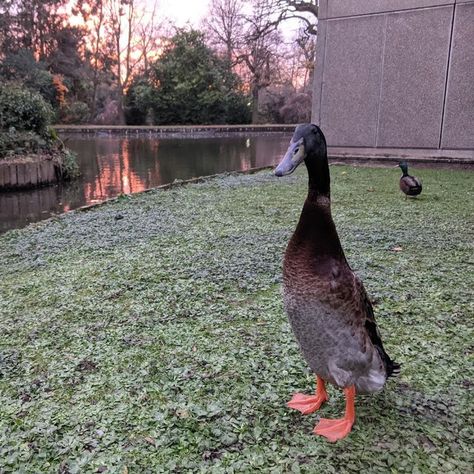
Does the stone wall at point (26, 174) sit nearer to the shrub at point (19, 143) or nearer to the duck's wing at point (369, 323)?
the shrub at point (19, 143)

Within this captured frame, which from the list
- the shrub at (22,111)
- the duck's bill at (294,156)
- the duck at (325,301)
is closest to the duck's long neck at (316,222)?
the duck at (325,301)

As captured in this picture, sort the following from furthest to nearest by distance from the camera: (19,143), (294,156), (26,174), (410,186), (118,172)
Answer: (118,172)
(19,143)
(26,174)
(410,186)
(294,156)

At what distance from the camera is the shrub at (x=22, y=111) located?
10.3 metres

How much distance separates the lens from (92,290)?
3379mm

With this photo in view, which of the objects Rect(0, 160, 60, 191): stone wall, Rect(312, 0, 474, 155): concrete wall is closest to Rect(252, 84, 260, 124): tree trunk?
Rect(312, 0, 474, 155): concrete wall

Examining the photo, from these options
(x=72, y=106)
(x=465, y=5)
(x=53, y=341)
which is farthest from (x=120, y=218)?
(x=72, y=106)

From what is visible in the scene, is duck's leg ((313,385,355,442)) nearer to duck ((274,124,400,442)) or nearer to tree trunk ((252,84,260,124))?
duck ((274,124,400,442))

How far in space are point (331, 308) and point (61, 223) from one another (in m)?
4.76

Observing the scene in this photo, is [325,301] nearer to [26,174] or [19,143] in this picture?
[26,174]

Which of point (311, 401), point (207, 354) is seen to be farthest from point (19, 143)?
point (311, 401)

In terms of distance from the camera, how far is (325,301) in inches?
66.5

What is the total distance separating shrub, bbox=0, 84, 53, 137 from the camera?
10.3 m

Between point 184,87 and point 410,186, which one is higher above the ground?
point 184,87

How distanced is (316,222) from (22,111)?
413 inches
